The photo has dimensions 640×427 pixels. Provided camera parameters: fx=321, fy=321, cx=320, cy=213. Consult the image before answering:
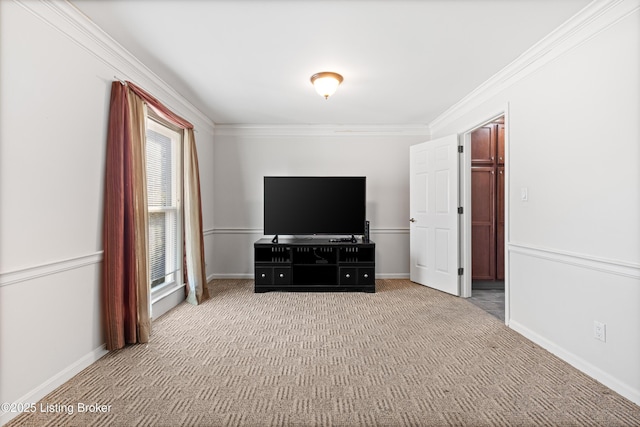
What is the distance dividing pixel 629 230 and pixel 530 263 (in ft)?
2.97

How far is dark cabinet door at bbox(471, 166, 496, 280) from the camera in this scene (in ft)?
14.8

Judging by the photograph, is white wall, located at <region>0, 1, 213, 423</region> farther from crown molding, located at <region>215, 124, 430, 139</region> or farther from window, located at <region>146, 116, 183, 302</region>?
crown molding, located at <region>215, 124, 430, 139</region>

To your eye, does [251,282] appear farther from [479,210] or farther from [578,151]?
[578,151]

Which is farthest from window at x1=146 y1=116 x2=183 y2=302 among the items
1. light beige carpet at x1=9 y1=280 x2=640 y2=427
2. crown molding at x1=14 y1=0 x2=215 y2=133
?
light beige carpet at x1=9 y1=280 x2=640 y2=427

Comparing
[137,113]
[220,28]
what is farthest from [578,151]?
[137,113]

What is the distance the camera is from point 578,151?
7.23ft

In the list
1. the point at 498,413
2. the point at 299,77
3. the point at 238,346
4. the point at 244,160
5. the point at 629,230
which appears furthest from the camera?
the point at 244,160

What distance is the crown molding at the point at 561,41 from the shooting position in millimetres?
1952

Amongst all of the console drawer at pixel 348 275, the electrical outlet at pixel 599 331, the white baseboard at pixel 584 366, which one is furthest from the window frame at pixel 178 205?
the electrical outlet at pixel 599 331

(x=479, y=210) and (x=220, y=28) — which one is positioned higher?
(x=220, y=28)

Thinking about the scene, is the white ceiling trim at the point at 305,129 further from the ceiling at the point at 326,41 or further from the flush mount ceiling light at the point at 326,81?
the flush mount ceiling light at the point at 326,81

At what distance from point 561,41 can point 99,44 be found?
11.0ft

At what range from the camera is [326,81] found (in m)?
3.04

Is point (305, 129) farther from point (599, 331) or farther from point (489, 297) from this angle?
point (599, 331)
